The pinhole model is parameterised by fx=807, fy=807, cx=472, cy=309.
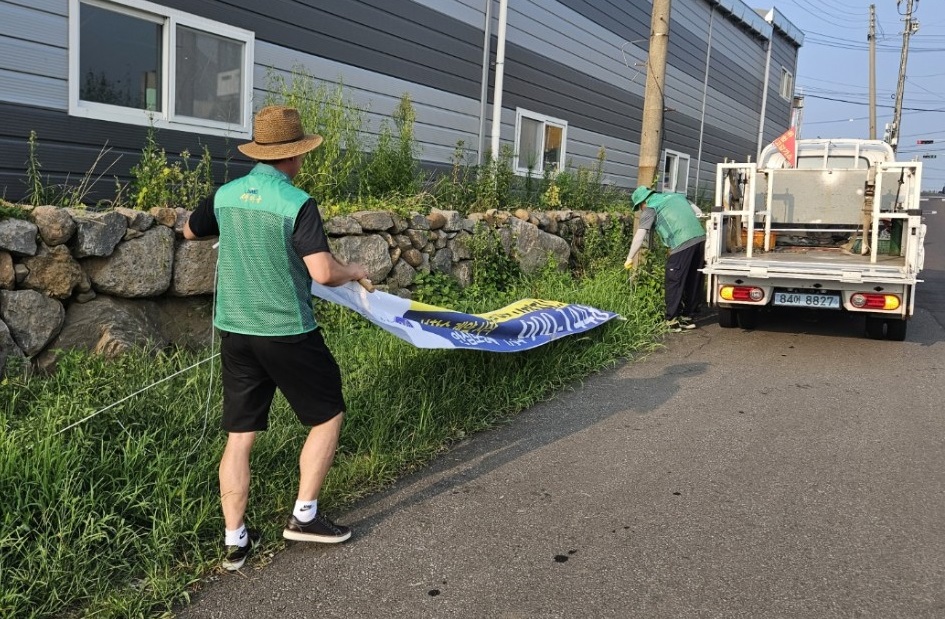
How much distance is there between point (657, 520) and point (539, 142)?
985 cm

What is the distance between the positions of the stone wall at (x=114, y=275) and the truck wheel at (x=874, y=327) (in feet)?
17.0

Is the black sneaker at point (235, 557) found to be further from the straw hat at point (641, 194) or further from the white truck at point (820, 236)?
the straw hat at point (641, 194)

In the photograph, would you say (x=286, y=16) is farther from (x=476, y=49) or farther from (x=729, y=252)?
(x=729, y=252)

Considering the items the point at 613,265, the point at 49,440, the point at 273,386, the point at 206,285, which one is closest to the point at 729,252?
the point at 613,265

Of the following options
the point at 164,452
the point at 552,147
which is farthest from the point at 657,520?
the point at 552,147

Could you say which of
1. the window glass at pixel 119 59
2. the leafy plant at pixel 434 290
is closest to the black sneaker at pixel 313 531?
the leafy plant at pixel 434 290

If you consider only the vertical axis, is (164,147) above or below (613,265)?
above

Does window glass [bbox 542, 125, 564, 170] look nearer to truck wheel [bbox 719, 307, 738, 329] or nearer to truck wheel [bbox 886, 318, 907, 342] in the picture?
truck wheel [bbox 719, 307, 738, 329]

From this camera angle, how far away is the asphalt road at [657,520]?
10.9ft

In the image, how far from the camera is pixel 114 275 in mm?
5594

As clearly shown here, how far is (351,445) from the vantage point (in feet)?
16.0

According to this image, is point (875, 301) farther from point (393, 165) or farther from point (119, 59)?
point (119, 59)

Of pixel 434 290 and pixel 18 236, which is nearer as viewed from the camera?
pixel 18 236

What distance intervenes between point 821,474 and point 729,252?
18.1 ft
